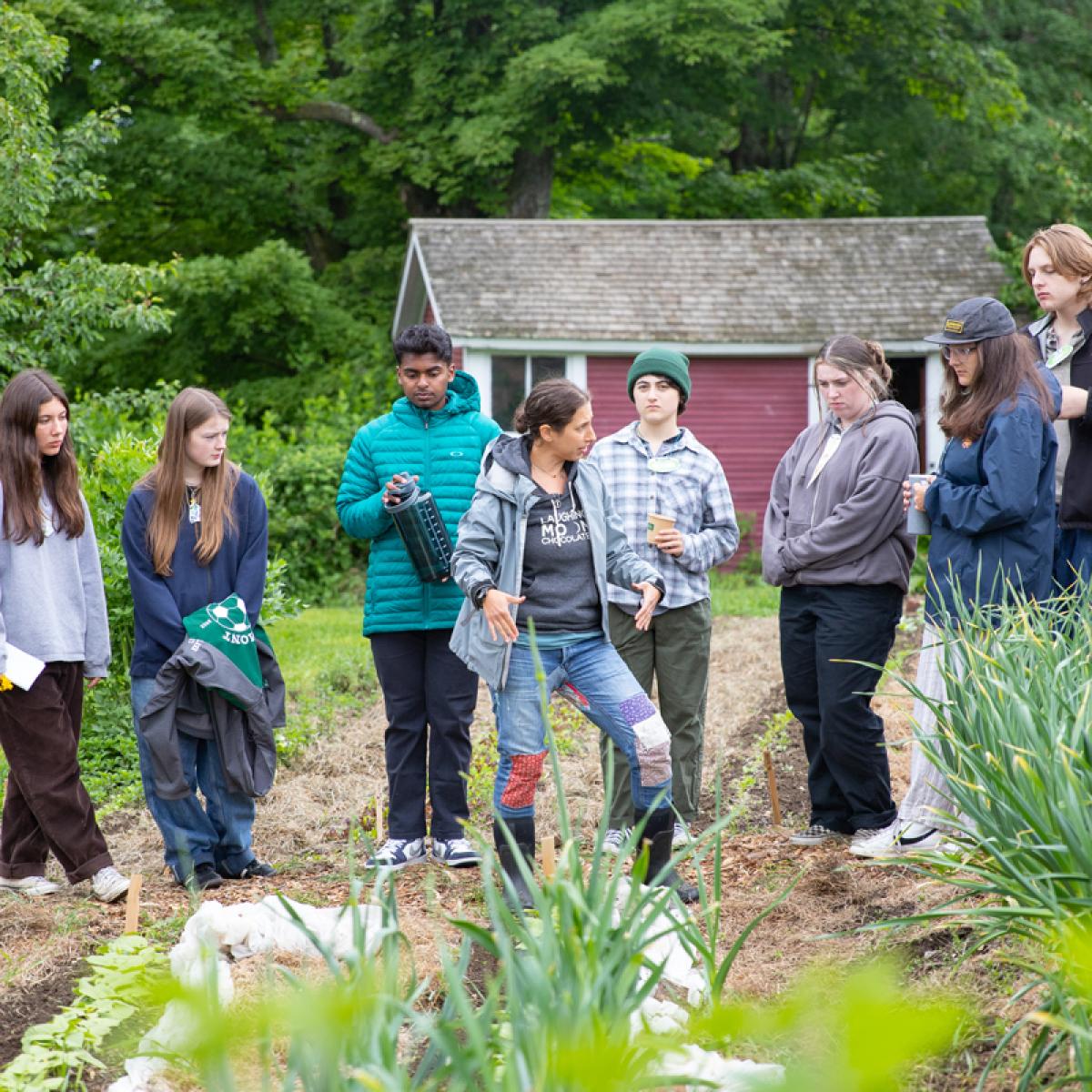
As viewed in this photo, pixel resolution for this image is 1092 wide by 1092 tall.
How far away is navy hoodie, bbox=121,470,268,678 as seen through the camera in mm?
5301

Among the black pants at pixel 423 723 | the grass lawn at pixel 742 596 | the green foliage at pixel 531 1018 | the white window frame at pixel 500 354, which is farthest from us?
the white window frame at pixel 500 354

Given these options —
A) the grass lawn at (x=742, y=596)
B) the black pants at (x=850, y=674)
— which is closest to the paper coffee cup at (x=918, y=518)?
the black pants at (x=850, y=674)

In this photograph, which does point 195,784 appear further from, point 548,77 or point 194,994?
point 548,77

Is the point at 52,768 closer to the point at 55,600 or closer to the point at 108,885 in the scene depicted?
the point at 108,885

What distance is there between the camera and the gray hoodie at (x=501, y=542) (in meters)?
4.74

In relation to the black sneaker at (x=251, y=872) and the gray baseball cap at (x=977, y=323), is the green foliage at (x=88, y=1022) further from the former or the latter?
the gray baseball cap at (x=977, y=323)

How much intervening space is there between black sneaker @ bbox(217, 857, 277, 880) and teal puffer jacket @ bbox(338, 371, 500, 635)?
983mm

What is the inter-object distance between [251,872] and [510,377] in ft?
47.4

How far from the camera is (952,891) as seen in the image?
13.9ft

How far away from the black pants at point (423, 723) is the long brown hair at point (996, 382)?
2006 millimetres

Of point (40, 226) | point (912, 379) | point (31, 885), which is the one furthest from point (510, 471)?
point (912, 379)

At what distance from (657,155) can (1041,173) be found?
22.8 feet

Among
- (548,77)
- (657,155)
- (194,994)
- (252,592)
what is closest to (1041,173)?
(657,155)

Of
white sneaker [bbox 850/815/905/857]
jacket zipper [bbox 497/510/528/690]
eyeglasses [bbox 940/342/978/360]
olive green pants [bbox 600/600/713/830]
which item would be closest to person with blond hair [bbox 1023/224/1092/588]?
eyeglasses [bbox 940/342/978/360]
